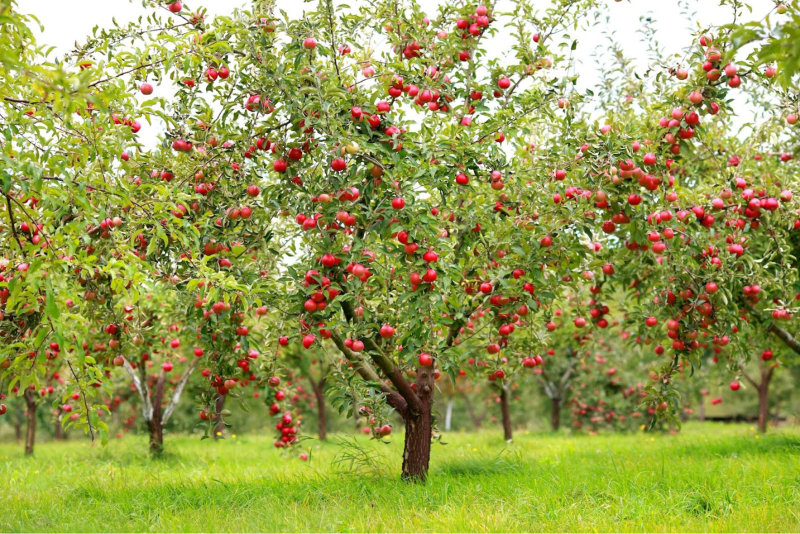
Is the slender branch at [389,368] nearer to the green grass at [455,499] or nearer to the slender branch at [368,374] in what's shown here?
the slender branch at [368,374]

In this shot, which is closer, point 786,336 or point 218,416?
point 218,416

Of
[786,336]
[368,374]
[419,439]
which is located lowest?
[419,439]

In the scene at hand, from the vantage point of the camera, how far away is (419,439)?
6.44 m

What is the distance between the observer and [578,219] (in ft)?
18.9

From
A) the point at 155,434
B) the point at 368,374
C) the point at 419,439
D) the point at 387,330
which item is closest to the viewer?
the point at 387,330

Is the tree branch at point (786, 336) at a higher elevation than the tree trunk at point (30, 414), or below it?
higher

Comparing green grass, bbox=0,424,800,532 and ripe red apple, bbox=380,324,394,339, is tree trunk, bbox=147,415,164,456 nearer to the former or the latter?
green grass, bbox=0,424,800,532

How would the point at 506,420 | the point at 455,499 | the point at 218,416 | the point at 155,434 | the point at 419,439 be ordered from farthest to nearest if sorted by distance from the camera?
the point at 506,420, the point at 155,434, the point at 419,439, the point at 218,416, the point at 455,499

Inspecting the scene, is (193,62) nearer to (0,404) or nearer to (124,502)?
(0,404)

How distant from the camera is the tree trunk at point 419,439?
642cm

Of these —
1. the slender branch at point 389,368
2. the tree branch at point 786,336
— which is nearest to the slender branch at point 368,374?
the slender branch at point 389,368

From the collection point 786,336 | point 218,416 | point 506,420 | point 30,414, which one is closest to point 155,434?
point 30,414

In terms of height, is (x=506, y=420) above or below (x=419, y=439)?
below

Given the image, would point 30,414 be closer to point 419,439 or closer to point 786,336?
point 419,439
